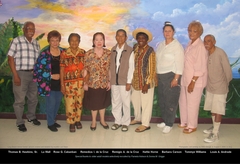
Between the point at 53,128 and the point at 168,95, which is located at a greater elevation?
the point at 168,95

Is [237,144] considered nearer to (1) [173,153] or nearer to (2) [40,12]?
(1) [173,153]

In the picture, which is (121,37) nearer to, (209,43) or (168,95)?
(168,95)

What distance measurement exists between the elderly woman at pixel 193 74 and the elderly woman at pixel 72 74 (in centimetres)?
147

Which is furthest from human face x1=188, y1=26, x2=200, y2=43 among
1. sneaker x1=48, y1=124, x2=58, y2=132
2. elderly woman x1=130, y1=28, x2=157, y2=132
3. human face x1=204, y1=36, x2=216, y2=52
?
sneaker x1=48, y1=124, x2=58, y2=132

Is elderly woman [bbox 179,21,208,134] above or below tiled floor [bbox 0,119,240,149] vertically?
above

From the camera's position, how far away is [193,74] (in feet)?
11.3

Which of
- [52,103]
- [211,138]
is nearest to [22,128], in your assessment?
[52,103]

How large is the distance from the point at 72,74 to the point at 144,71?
994mm

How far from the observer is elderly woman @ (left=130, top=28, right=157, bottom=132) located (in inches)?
135

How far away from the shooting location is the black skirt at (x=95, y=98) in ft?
11.5

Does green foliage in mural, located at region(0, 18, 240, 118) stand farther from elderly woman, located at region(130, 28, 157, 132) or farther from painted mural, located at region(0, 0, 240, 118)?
elderly woman, located at region(130, 28, 157, 132)

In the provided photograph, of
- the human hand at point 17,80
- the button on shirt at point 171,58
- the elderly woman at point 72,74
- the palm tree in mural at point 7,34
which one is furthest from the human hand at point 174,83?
the palm tree in mural at point 7,34

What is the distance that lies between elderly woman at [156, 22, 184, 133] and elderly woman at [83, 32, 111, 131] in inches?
29.8

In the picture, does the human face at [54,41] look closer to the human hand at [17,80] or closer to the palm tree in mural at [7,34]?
the human hand at [17,80]
